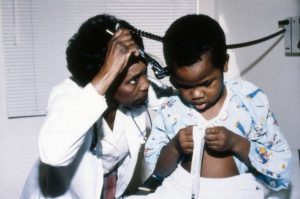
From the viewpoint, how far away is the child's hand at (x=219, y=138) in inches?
37.6

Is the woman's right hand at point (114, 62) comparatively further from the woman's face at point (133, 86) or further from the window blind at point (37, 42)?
the window blind at point (37, 42)

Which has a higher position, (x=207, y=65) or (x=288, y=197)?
(x=207, y=65)

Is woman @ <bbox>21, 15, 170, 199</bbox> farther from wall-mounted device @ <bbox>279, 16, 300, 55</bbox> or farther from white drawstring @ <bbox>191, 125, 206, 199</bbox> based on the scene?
wall-mounted device @ <bbox>279, 16, 300, 55</bbox>

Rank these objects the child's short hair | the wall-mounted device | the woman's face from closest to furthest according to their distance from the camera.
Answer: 1. the child's short hair
2. the woman's face
3. the wall-mounted device

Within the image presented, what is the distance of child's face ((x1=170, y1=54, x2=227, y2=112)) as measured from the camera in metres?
0.95

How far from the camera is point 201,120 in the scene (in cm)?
109

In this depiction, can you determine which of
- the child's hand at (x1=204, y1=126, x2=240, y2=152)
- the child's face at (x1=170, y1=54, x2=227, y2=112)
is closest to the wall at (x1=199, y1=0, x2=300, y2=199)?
the child's hand at (x1=204, y1=126, x2=240, y2=152)

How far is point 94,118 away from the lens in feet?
3.30

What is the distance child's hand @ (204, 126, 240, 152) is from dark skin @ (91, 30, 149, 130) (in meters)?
0.31

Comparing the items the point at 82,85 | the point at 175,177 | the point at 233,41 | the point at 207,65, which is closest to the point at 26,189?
the point at 82,85


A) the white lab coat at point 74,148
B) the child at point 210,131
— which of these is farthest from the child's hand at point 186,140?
the white lab coat at point 74,148

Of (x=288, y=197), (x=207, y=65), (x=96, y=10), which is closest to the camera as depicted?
(x=207, y=65)

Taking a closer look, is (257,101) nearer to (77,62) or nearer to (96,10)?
(77,62)

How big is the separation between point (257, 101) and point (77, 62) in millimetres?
621
